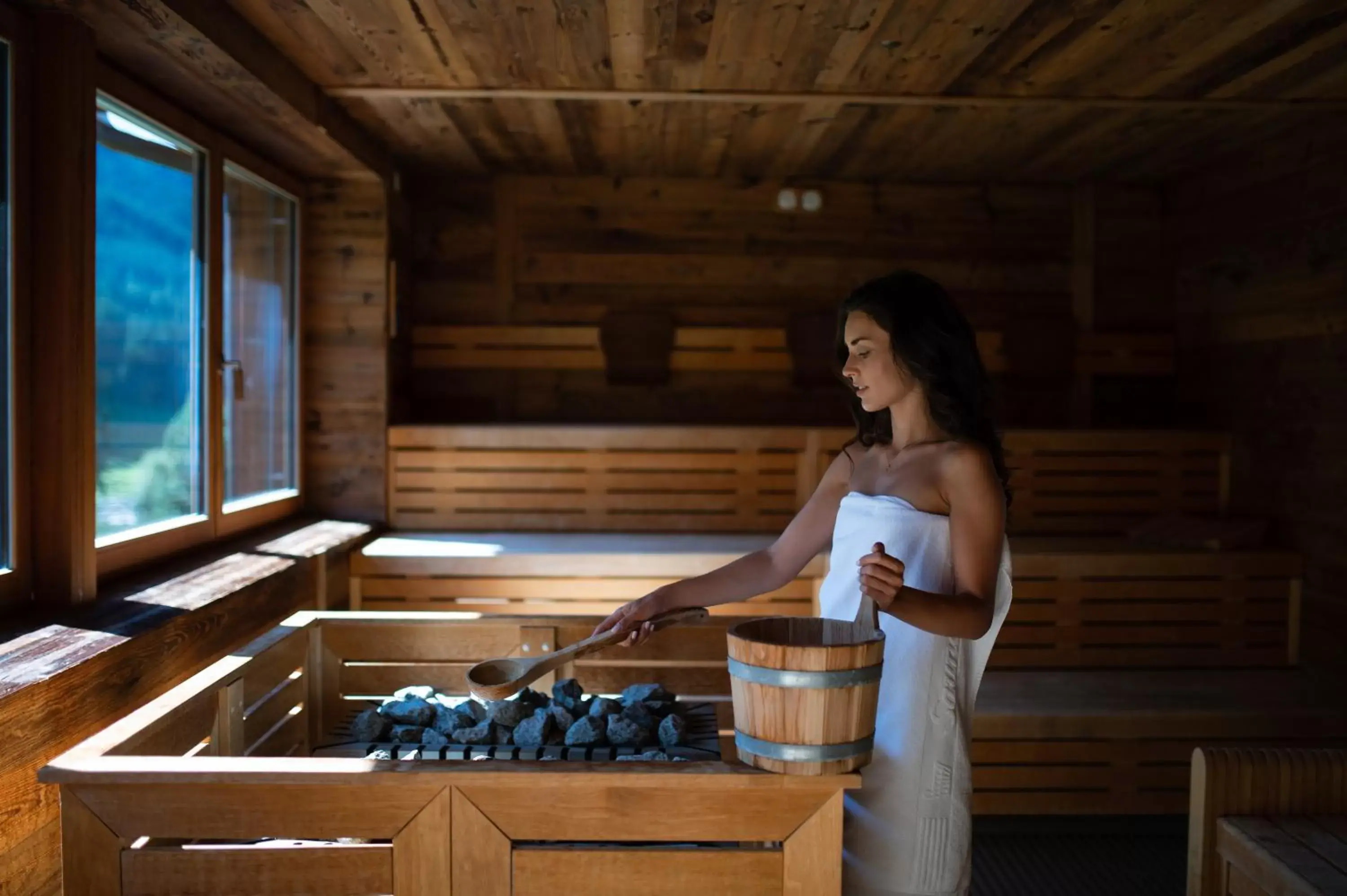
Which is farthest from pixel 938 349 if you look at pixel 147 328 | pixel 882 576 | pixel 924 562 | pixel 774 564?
pixel 147 328

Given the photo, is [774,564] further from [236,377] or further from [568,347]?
[568,347]

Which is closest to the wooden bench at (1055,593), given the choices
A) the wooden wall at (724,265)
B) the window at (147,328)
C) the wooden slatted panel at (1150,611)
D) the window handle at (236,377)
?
the wooden slatted panel at (1150,611)

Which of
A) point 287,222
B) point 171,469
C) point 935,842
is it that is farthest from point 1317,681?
point 287,222

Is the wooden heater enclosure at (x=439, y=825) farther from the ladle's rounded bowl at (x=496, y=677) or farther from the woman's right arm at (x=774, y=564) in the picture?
the woman's right arm at (x=774, y=564)

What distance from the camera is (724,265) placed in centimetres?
589

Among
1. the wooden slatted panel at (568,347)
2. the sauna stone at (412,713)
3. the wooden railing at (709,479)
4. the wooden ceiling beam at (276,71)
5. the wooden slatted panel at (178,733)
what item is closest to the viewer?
the wooden slatted panel at (178,733)

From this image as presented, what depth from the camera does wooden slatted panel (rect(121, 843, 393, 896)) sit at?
1.60m

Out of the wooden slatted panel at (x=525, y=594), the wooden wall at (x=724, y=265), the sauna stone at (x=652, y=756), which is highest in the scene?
the wooden wall at (x=724, y=265)

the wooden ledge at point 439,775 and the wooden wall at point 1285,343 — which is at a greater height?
the wooden wall at point 1285,343

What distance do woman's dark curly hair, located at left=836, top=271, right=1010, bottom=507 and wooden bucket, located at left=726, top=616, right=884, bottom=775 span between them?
0.52 m

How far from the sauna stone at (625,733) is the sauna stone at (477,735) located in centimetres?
22

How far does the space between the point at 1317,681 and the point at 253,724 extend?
393cm

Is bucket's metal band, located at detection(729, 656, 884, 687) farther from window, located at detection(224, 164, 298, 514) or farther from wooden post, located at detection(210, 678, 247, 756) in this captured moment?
window, located at detection(224, 164, 298, 514)

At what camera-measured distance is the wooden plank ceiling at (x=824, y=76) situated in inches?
129
